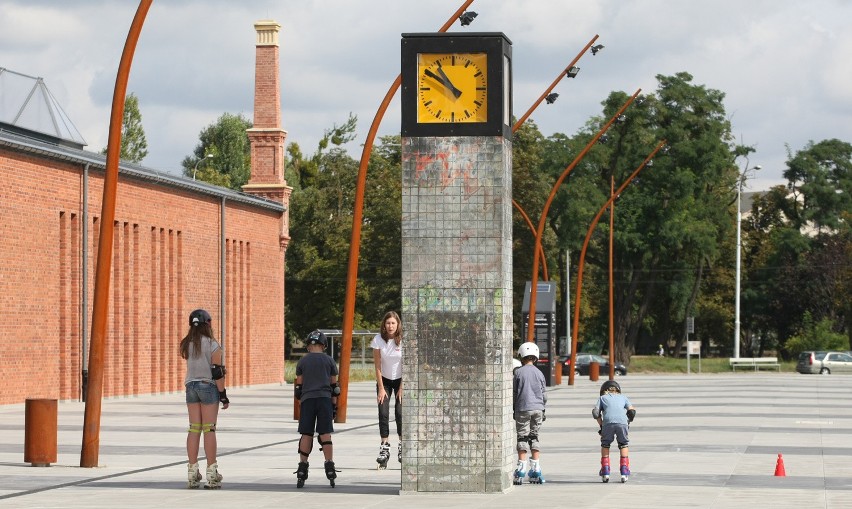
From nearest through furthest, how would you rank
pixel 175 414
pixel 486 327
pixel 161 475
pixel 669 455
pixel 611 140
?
1. pixel 486 327
2. pixel 161 475
3. pixel 669 455
4. pixel 175 414
5. pixel 611 140

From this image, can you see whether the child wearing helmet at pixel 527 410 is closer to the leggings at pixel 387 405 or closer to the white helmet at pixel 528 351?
the white helmet at pixel 528 351

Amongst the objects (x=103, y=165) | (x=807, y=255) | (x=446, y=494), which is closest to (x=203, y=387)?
(x=446, y=494)

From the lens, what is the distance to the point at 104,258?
18.4 m

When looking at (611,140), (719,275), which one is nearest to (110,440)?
(611,140)

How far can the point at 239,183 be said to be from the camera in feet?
333

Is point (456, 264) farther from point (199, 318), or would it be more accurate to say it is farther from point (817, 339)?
point (817, 339)

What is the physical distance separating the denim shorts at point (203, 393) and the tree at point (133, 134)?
83911 millimetres

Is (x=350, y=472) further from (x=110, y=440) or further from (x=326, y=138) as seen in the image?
(x=326, y=138)

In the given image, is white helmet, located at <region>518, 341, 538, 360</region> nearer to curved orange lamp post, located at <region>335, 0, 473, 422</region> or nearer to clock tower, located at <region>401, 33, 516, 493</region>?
clock tower, located at <region>401, 33, 516, 493</region>

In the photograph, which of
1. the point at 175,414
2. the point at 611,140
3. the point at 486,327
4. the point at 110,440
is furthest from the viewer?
the point at 611,140

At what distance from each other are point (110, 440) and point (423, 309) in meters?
9.78

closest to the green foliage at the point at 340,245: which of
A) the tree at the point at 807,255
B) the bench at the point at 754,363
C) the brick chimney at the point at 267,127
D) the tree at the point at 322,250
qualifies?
the tree at the point at 322,250

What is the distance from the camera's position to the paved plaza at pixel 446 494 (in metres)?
14.1

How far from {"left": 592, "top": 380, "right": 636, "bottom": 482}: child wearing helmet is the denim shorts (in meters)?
3.83
